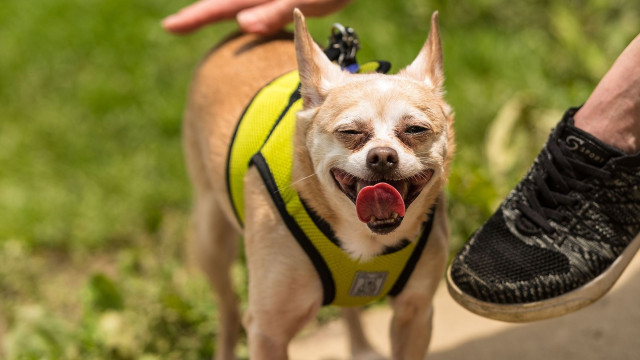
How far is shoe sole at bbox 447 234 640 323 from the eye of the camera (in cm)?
286

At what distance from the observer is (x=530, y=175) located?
3.04 metres

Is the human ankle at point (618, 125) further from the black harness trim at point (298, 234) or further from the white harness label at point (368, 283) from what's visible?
the black harness trim at point (298, 234)

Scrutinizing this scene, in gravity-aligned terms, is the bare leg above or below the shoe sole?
above

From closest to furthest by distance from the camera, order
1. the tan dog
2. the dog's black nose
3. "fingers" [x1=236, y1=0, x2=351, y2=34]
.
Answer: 1. the dog's black nose
2. the tan dog
3. "fingers" [x1=236, y1=0, x2=351, y2=34]

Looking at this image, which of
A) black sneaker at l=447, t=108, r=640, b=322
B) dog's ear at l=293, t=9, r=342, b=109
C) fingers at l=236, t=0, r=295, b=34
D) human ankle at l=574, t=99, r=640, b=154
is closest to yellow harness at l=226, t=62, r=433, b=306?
dog's ear at l=293, t=9, r=342, b=109

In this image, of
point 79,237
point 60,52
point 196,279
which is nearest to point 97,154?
point 79,237

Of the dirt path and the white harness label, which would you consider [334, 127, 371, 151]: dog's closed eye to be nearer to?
the white harness label

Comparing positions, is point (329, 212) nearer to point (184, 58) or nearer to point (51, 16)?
point (184, 58)

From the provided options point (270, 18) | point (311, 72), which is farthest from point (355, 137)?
point (270, 18)

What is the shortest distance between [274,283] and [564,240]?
101 cm

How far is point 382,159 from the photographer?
2.29 meters

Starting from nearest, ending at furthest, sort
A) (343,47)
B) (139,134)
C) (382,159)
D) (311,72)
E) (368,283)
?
1. (382,159)
2. (311,72)
3. (368,283)
4. (343,47)
5. (139,134)

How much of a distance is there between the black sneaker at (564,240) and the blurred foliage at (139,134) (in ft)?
4.74

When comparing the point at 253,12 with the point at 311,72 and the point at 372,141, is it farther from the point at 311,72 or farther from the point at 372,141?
the point at 372,141
